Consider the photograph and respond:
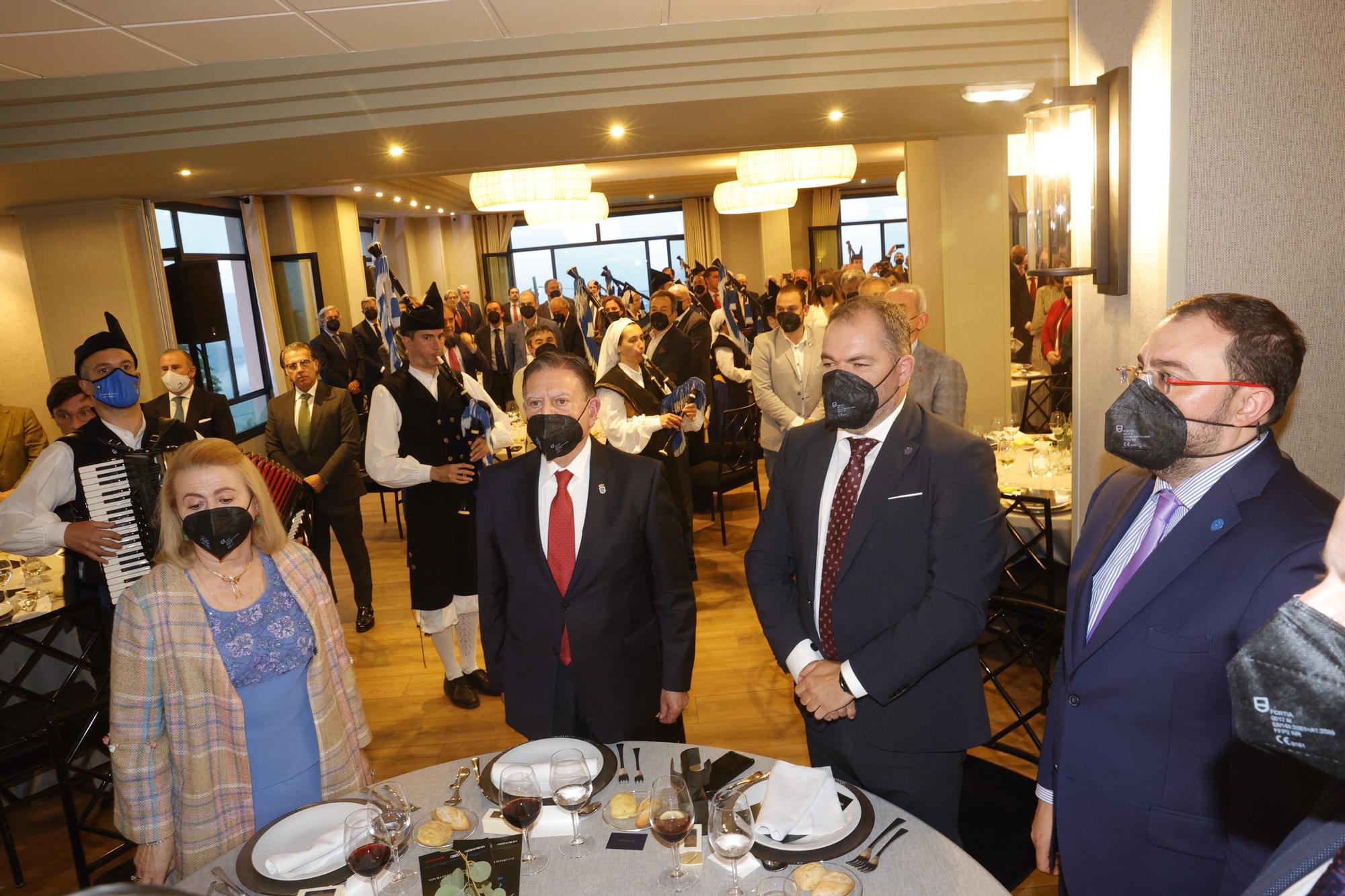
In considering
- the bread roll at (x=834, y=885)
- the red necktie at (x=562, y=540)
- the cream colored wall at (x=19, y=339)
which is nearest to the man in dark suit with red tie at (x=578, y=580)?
the red necktie at (x=562, y=540)

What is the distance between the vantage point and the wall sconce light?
243 cm

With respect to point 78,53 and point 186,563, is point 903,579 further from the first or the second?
point 78,53

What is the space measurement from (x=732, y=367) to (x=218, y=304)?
6.32 m

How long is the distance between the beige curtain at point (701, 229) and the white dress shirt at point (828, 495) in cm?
1813

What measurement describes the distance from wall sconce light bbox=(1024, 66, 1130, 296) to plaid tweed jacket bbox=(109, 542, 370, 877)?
2.57 meters

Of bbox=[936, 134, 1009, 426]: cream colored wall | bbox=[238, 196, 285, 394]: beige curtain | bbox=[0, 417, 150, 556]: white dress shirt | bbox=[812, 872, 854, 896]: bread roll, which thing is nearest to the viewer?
bbox=[812, 872, 854, 896]: bread roll

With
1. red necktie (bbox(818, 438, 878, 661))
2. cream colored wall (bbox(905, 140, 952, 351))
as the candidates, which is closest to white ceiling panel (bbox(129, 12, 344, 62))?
red necktie (bbox(818, 438, 878, 661))

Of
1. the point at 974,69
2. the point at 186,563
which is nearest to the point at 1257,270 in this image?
the point at 186,563

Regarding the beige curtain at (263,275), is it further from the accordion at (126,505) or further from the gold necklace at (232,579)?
the gold necklace at (232,579)

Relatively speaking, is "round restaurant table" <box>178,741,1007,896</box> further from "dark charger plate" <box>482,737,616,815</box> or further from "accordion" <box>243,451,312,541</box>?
"accordion" <box>243,451,312,541</box>

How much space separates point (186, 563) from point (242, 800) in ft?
1.97

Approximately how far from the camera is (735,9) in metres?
4.51

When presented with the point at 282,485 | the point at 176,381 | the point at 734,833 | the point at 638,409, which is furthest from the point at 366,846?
the point at 176,381

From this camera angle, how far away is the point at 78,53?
171 inches
